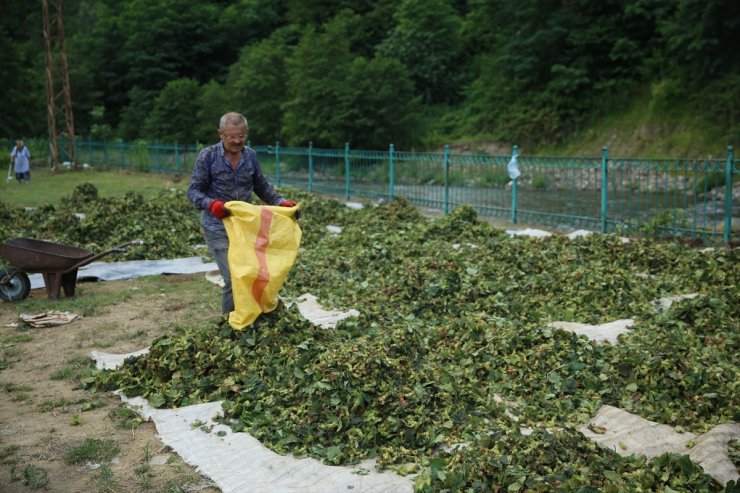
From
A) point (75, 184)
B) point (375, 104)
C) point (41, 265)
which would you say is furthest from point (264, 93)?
point (41, 265)

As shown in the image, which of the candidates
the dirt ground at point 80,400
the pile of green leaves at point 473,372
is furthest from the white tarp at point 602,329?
the dirt ground at point 80,400

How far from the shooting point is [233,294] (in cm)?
527

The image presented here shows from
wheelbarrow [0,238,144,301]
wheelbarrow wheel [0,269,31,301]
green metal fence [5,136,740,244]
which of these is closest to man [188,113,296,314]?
wheelbarrow [0,238,144,301]

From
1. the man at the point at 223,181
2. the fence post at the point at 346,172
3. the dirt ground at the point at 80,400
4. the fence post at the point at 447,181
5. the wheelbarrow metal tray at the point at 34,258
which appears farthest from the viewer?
the fence post at the point at 346,172

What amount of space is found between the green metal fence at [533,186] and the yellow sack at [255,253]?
6.52 metres

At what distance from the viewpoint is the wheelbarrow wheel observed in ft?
26.1

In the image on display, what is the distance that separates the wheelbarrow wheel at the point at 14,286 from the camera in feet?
26.1

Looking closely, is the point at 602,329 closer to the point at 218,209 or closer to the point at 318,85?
the point at 218,209

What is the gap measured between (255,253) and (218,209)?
39 cm

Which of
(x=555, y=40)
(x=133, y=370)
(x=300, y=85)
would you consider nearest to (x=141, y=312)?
(x=133, y=370)

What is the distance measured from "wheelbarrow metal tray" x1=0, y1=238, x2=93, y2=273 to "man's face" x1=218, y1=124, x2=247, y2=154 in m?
3.36

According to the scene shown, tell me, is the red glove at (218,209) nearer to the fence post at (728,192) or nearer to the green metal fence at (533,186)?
the green metal fence at (533,186)

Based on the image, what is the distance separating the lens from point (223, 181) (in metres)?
5.50

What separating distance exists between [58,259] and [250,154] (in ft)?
10.8
